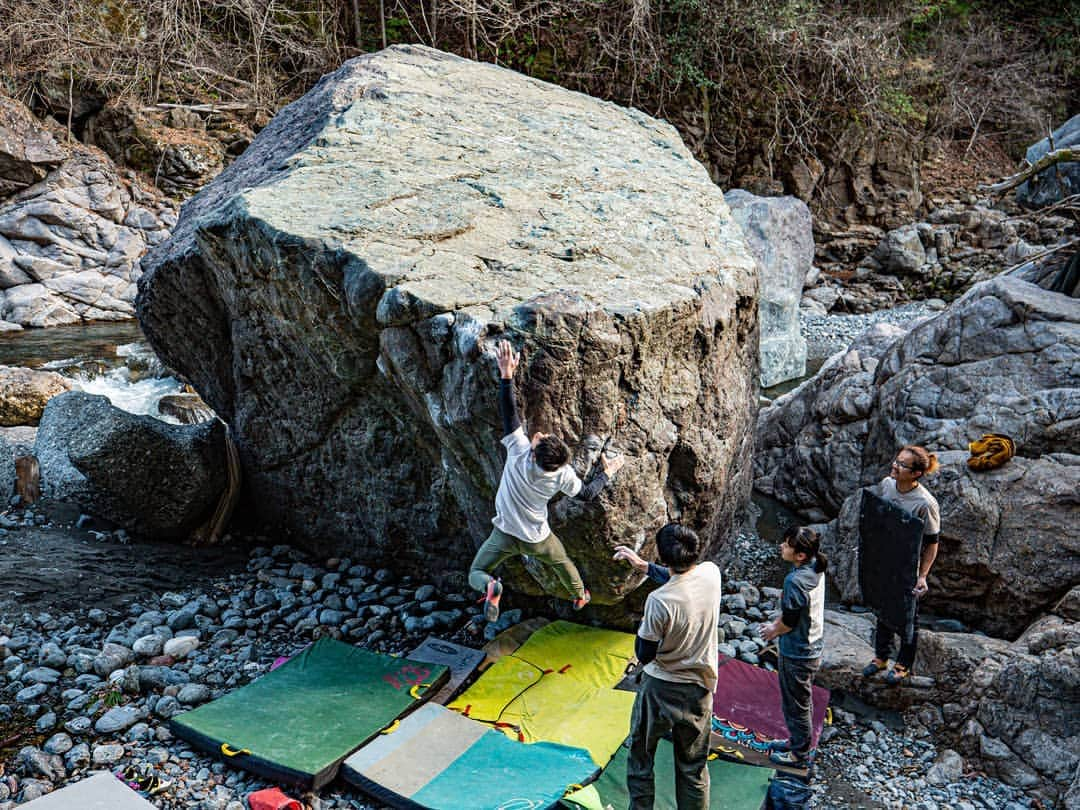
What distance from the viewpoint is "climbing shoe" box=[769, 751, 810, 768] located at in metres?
3.96

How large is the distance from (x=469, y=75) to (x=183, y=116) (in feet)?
33.6

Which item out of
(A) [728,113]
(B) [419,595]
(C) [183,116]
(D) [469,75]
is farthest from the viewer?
(A) [728,113]

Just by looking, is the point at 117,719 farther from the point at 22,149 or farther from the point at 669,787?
the point at 22,149

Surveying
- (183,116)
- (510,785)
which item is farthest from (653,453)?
(183,116)

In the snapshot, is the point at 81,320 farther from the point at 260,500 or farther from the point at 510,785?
the point at 510,785

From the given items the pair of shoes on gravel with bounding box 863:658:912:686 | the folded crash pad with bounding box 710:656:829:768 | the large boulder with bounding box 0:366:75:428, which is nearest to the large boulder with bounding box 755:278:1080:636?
the pair of shoes on gravel with bounding box 863:658:912:686

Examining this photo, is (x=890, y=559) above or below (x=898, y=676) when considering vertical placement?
above

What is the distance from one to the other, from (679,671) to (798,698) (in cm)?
90

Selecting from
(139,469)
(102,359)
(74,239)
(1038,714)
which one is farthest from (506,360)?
(74,239)

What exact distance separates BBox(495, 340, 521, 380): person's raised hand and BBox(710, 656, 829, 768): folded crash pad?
184cm

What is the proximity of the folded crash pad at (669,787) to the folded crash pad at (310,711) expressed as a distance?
3.43ft

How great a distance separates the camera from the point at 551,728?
4180 millimetres

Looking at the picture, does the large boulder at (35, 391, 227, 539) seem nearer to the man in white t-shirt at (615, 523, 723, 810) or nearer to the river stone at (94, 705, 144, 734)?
the river stone at (94, 705, 144, 734)

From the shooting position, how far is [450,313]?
4320mm
